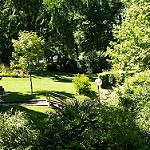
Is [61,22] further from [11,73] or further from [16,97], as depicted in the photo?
[16,97]

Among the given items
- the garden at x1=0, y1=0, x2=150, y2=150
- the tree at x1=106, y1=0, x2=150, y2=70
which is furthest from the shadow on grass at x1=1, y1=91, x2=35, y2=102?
the tree at x1=106, y1=0, x2=150, y2=70

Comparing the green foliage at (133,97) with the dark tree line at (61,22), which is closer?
the green foliage at (133,97)

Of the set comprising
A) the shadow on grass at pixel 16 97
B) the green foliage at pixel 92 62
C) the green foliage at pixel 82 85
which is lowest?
the shadow on grass at pixel 16 97

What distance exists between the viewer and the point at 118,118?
544 cm

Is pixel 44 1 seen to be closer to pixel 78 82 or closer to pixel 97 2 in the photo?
pixel 97 2

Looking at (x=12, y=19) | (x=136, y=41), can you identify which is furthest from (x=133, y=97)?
(x=12, y=19)

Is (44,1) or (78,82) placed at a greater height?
(44,1)

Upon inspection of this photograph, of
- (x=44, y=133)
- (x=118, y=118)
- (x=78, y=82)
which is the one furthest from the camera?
(x=78, y=82)

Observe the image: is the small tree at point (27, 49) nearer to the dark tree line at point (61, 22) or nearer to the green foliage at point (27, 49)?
the green foliage at point (27, 49)

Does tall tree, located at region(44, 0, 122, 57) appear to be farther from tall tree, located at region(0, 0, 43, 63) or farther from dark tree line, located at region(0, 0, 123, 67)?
tall tree, located at region(0, 0, 43, 63)

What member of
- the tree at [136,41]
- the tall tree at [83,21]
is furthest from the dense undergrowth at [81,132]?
the tall tree at [83,21]

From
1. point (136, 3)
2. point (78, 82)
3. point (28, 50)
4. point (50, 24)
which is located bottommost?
point (78, 82)

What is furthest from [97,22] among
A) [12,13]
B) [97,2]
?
[12,13]

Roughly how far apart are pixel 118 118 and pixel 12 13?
2314cm
